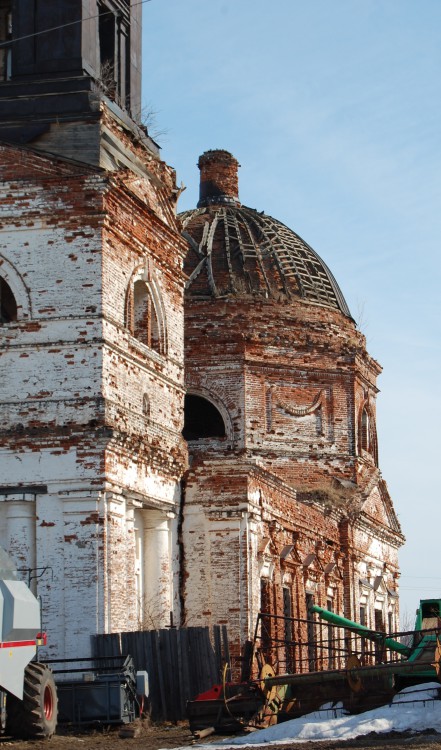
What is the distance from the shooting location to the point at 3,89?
22891 mm

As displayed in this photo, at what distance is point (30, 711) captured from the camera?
15.6m

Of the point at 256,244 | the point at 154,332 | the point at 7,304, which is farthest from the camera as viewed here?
the point at 256,244

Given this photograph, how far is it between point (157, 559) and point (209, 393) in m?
10.2

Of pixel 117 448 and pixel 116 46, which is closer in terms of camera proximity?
pixel 117 448

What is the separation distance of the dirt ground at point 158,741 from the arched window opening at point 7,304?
7286 mm

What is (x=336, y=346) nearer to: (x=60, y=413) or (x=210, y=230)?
(x=210, y=230)

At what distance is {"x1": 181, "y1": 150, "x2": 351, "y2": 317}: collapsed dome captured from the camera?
3406 cm

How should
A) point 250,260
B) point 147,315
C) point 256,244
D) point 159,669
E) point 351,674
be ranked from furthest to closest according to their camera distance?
→ point 256,244 < point 250,260 < point 147,315 < point 159,669 < point 351,674

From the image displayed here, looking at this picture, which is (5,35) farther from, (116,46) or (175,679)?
(175,679)

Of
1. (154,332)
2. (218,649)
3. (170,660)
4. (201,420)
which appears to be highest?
(201,420)

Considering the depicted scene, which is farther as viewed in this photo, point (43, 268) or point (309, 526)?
point (309, 526)

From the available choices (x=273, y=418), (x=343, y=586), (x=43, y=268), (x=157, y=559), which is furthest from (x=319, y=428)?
(x=43, y=268)

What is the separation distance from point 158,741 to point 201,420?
17.3 metres

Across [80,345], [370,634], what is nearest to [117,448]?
[80,345]
